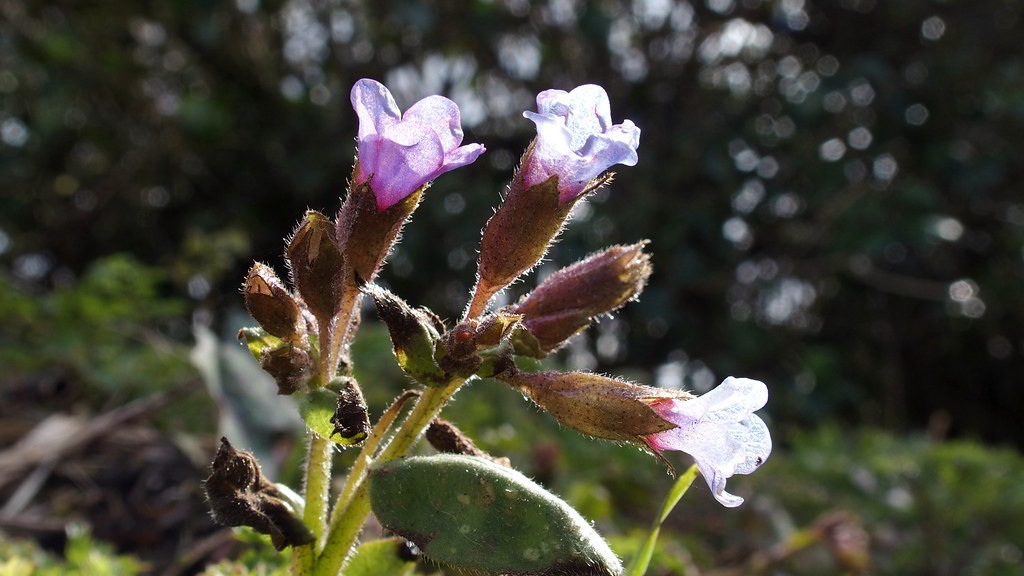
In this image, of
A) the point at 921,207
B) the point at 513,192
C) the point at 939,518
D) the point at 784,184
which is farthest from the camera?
the point at 784,184

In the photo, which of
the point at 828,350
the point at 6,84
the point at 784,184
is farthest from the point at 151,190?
the point at 828,350

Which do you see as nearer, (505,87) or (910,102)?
(910,102)

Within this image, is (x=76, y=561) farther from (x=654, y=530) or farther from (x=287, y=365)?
(x=654, y=530)

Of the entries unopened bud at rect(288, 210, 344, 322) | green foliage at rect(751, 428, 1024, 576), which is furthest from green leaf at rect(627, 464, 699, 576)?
green foliage at rect(751, 428, 1024, 576)

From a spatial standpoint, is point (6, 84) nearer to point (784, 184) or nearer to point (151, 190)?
point (151, 190)

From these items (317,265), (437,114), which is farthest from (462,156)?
(317,265)

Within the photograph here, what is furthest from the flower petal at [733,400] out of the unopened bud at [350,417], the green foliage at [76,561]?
the green foliage at [76,561]
